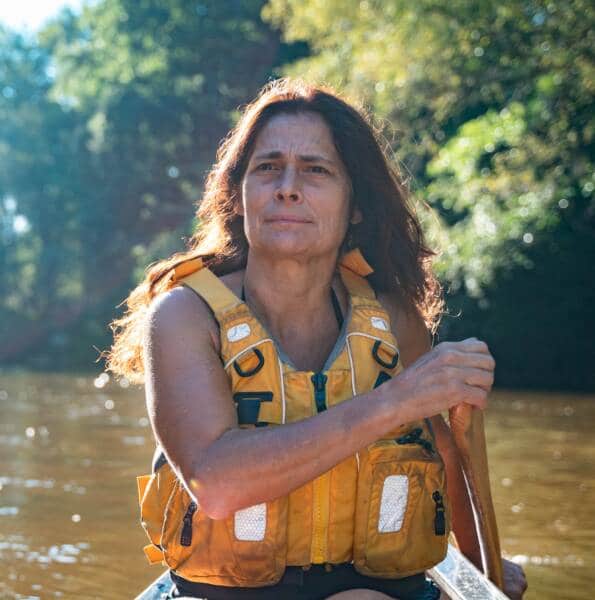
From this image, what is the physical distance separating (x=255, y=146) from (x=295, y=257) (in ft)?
1.02

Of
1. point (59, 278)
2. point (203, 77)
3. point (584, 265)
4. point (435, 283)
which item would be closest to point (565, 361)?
point (584, 265)

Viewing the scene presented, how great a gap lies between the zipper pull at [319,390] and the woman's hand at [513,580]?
921mm

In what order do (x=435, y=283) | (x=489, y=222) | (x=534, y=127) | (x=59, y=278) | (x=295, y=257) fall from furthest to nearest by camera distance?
1. (x=59, y=278)
2. (x=489, y=222)
3. (x=534, y=127)
4. (x=435, y=283)
5. (x=295, y=257)

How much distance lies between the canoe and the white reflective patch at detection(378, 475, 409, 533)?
34cm

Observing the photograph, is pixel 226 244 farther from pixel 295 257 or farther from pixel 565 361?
pixel 565 361

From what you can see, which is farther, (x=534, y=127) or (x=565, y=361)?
(x=565, y=361)

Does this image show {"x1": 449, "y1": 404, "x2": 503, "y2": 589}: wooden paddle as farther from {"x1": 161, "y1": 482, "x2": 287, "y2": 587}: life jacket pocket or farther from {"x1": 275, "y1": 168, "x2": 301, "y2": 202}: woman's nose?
{"x1": 275, "y1": 168, "x2": 301, "y2": 202}: woman's nose

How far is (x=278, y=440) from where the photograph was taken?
2373 millimetres

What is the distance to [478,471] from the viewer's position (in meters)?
2.90

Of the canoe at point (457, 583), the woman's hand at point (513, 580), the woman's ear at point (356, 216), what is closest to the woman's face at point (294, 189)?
the woman's ear at point (356, 216)

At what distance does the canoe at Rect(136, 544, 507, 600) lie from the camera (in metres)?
2.87

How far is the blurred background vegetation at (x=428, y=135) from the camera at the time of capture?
46.0ft

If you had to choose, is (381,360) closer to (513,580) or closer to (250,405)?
(250,405)

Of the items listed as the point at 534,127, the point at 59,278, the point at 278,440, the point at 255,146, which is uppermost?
the point at 59,278
